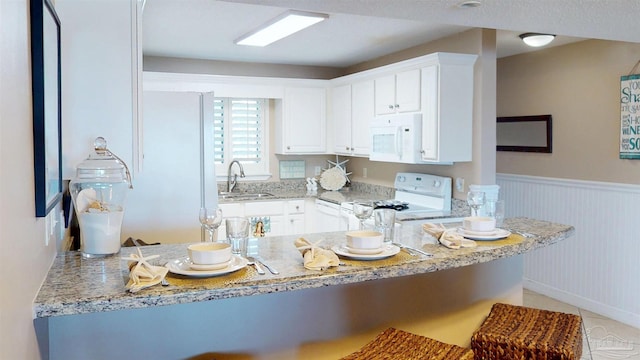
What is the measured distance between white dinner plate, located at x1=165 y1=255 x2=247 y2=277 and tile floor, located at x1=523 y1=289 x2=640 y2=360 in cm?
301

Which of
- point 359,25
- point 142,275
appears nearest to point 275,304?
point 142,275

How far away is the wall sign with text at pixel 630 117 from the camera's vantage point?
4094 millimetres

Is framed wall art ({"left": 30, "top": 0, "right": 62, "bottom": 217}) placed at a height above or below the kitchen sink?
above

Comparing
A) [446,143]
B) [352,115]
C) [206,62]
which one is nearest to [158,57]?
[206,62]

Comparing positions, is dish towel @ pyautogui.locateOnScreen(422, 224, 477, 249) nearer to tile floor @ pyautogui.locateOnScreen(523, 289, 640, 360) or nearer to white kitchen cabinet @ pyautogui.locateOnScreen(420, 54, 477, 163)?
white kitchen cabinet @ pyautogui.locateOnScreen(420, 54, 477, 163)

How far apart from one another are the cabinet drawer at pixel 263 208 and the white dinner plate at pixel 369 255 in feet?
11.0

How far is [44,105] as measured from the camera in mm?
1463

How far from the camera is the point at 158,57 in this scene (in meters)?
5.42

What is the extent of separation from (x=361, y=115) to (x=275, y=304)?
136 inches

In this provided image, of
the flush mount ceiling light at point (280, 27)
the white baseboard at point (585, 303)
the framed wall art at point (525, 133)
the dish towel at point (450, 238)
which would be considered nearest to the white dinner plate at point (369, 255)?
the dish towel at point (450, 238)

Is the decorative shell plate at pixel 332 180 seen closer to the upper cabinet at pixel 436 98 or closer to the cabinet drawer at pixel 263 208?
the cabinet drawer at pixel 263 208

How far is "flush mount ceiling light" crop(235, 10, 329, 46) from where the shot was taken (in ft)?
11.6

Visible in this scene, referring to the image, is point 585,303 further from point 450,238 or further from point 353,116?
point 450,238

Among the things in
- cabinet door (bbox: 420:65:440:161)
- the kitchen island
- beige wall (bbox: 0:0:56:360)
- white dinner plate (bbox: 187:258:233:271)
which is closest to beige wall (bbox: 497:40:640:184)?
cabinet door (bbox: 420:65:440:161)
